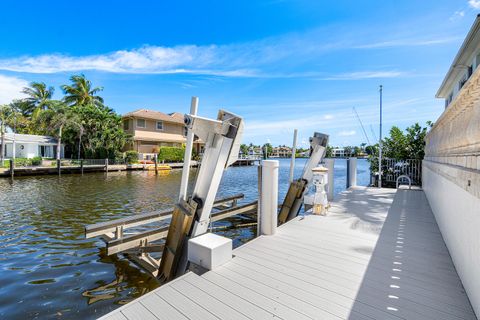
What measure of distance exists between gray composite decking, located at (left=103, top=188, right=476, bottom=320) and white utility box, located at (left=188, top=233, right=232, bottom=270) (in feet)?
0.37

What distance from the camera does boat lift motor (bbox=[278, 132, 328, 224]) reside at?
23.1 ft

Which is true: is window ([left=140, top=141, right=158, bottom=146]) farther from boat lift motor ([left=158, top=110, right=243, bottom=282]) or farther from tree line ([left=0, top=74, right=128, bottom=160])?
boat lift motor ([left=158, top=110, right=243, bottom=282])

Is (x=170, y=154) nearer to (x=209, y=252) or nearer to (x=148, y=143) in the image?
(x=148, y=143)

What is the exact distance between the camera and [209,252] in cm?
290

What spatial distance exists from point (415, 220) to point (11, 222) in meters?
11.2

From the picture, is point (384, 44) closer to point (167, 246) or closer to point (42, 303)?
point (167, 246)

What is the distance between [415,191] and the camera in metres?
8.76

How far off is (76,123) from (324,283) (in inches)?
1096

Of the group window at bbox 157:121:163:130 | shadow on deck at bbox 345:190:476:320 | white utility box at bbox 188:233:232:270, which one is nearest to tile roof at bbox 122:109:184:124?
window at bbox 157:121:163:130

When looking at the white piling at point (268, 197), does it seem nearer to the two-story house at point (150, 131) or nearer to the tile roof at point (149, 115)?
the two-story house at point (150, 131)

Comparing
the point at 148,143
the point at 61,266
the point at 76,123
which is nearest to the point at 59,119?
the point at 76,123

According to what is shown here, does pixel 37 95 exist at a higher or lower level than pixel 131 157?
higher

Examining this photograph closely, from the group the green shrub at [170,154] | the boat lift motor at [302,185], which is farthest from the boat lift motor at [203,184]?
the green shrub at [170,154]

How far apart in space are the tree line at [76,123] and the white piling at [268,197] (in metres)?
24.5
